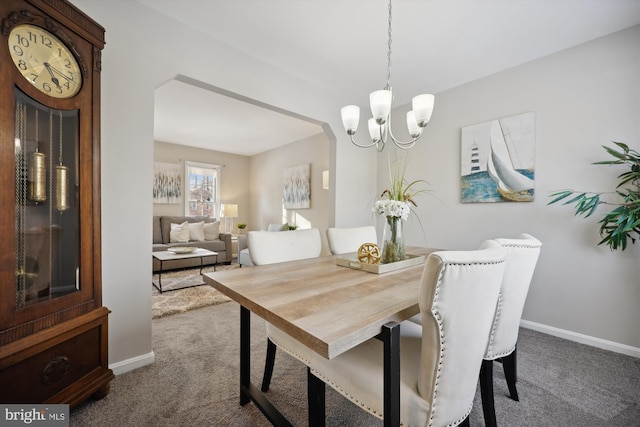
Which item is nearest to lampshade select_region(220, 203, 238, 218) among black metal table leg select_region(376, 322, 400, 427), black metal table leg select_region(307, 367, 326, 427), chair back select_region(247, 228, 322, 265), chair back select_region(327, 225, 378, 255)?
chair back select_region(327, 225, 378, 255)

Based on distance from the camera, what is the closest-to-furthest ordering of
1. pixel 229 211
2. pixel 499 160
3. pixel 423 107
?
pixel 423 107 < pixel 499 160 < pixel 229 211

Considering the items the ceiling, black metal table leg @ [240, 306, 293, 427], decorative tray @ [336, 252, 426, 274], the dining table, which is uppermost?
the ceiling

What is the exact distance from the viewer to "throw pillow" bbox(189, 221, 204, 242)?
518 cm

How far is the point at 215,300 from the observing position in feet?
10.2

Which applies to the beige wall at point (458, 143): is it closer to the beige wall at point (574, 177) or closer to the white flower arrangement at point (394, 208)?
the beige wall at point (574, 177)

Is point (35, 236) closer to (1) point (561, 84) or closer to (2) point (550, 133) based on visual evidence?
(2) point (550, 133)

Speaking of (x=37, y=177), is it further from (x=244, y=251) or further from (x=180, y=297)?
(x=244, y=251)

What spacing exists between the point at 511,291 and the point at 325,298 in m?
0.93

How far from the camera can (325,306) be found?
918 millimetres

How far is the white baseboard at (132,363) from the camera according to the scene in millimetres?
1694

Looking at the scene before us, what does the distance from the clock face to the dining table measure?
1.18 m

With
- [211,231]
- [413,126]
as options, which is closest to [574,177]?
[413,126]

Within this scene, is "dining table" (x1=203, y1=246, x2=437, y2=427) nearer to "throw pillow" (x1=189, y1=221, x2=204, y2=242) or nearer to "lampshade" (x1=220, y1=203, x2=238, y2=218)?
"throw pillow" (x1=189, y1=221, x2=204, y2=242)

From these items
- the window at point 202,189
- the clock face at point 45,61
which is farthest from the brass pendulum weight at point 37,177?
the window at point 202,189
